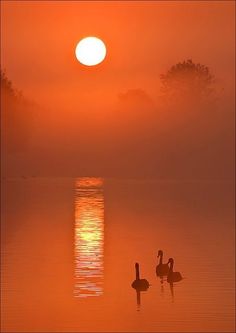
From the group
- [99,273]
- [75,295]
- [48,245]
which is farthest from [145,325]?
[48,245]

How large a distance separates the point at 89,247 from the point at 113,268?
757 cm

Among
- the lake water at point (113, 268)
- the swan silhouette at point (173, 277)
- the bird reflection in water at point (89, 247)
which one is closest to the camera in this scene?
the lake water at point (113, 268)

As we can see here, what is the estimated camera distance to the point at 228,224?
5600 centimetres

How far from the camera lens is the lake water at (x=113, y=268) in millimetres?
27188

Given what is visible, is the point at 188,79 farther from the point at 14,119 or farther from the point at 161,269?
the point at 161,269

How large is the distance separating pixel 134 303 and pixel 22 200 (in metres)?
51.5

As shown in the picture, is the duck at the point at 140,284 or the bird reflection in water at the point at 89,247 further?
the bird reflection in water at the point at 89,247

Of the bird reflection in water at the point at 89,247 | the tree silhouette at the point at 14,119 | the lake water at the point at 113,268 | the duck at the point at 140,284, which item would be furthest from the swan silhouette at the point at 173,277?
the tree silhouette at the point at 14,119

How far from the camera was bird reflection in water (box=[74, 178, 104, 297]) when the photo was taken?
3253cm

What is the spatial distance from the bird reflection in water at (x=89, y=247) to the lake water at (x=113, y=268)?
43mm

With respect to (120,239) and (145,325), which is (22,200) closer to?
(120,239)

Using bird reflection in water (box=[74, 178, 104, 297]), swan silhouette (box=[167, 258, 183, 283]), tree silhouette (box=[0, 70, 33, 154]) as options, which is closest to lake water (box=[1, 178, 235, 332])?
bird reflection in water (box=[74, 178, 104, 297])

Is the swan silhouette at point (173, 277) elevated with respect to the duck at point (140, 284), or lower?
elevated

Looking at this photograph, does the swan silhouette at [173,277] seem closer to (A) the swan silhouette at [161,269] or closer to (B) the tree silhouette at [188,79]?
(A) the swan silhouette at [161,269]
